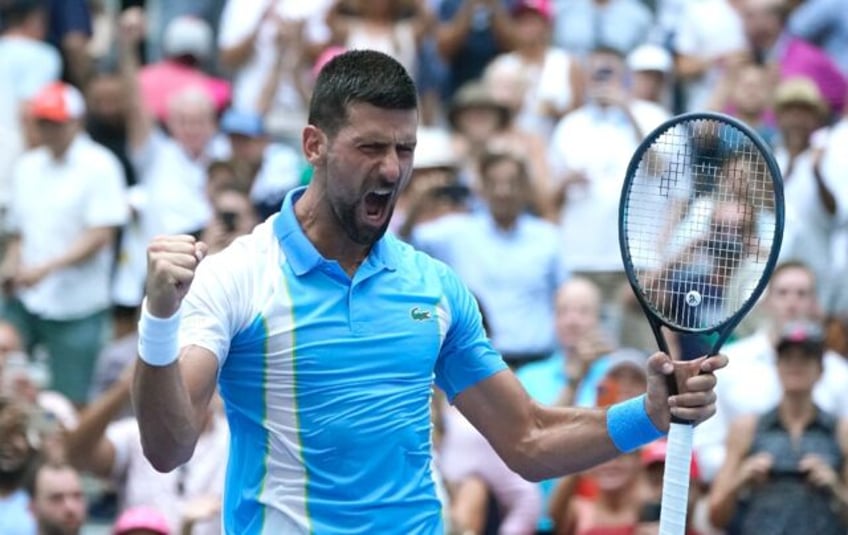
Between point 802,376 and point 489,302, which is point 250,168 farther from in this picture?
point 802,376

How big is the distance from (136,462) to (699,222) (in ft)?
10.7

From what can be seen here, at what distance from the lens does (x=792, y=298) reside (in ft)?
29.2

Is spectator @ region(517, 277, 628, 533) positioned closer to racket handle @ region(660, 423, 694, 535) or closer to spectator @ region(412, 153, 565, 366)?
spectator @ region(412, 153, 565, 366)

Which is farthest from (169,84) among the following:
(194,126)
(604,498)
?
(604,498)

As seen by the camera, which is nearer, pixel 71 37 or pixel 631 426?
pixel 631 426

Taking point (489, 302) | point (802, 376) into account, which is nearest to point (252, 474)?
point (802, 376)

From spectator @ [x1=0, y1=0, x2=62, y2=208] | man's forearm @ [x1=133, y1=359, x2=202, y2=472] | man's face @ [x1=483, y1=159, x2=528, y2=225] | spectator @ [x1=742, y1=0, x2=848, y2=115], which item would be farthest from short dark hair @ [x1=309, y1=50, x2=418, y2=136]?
spectator @ [x1=742, y1=0, x2=848, y2=115]

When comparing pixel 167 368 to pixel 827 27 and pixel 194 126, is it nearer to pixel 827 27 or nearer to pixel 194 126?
pixel 194 126

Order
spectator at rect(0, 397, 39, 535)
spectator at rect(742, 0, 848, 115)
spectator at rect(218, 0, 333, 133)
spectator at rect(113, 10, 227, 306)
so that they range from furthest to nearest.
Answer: spectator at rect(218, 0, 333, 133), spectator at rect(742, 0, 848, 115), spectator at rect(113, 10, 227, 306), spectator at rect(0, 397, 39, 535)

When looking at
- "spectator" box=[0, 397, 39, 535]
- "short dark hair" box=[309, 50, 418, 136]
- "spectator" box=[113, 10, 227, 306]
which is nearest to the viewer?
"short dark hair" box=[309, 50, 418, 136]

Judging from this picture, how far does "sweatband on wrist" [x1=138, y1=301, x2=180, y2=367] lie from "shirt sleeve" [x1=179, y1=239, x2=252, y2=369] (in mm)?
164

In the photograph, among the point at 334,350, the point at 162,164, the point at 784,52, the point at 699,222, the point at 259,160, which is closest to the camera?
the point at 334,350

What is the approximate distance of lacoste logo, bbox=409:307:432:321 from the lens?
4.84m

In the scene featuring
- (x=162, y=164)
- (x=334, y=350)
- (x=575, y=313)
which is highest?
(x=334, y=350)
